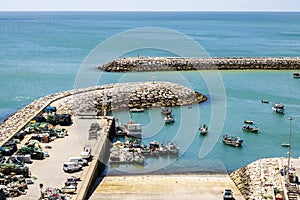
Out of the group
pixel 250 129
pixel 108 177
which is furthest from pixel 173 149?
pixel 250 129

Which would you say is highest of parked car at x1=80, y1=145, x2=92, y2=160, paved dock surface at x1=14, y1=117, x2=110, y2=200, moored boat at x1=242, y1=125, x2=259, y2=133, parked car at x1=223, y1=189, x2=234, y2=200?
parked car at x1=80, y1=145, x2=92, y2=160

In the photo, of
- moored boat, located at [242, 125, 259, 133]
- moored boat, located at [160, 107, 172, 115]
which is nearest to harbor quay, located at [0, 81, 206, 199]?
moored boat, located at [160, 107, 172, 115]

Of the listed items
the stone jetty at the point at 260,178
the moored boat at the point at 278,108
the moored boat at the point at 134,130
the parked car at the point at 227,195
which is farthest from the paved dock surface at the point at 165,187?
the moored boat at the point at 278,108

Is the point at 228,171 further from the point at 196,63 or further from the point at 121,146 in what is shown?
the point at 196,63

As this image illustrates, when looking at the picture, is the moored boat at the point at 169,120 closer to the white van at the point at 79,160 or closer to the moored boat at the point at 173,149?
the moored boat at the point at 173,149

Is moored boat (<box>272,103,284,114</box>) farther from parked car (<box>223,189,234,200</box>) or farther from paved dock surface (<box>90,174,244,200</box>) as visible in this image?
parked car (<box>223,189,234,200</box>)

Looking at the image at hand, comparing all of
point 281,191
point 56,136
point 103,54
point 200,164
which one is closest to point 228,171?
point 200,164
